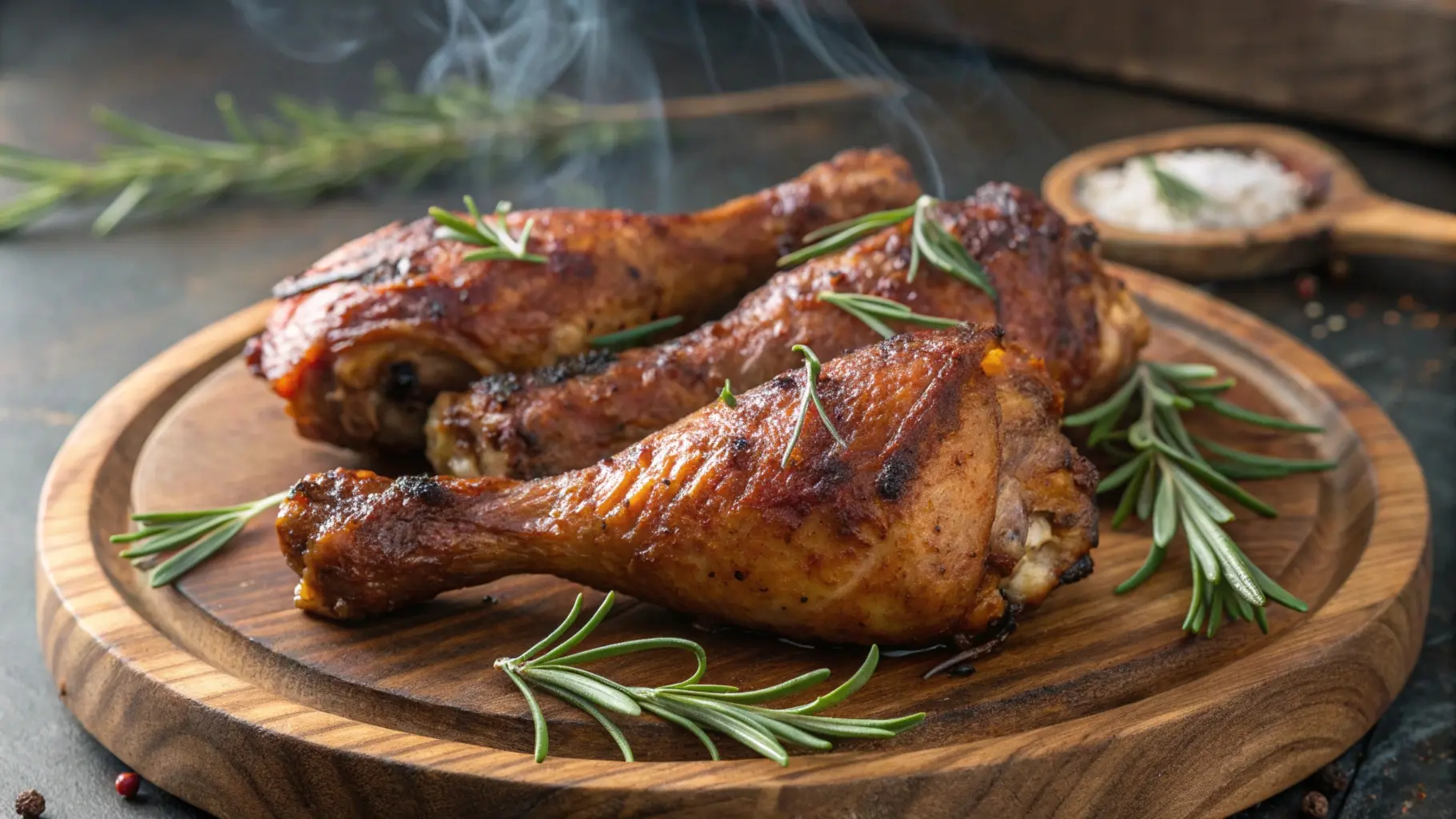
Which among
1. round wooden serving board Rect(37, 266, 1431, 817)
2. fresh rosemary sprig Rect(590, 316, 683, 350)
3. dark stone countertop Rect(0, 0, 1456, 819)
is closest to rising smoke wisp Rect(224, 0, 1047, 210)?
dark stone countertop Rect(0, 0, 1456, 819)

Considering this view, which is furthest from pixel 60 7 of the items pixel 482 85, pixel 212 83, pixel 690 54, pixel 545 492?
pixel 545 492

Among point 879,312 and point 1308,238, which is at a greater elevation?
point 879,312

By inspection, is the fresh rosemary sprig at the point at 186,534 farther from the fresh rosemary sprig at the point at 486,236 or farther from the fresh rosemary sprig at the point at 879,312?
the fresh rosemary sprig at the point at 879,312

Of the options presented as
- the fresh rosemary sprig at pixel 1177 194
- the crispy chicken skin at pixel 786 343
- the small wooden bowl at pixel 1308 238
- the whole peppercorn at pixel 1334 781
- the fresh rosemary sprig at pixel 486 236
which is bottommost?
the whole peppercorn at pixel 1334 781

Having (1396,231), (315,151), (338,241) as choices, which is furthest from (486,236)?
(1396,231)

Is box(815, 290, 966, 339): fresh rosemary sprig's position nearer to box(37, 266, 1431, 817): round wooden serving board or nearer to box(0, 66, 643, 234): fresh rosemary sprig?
box(37, 266, 1431, 817): round wooden serving board

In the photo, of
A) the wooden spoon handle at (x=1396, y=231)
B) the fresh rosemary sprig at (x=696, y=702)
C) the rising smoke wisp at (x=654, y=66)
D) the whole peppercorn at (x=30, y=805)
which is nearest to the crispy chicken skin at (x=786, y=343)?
the fresh rosemary sprig at (x=696, y=702)

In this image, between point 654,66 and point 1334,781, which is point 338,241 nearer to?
point 654,66
